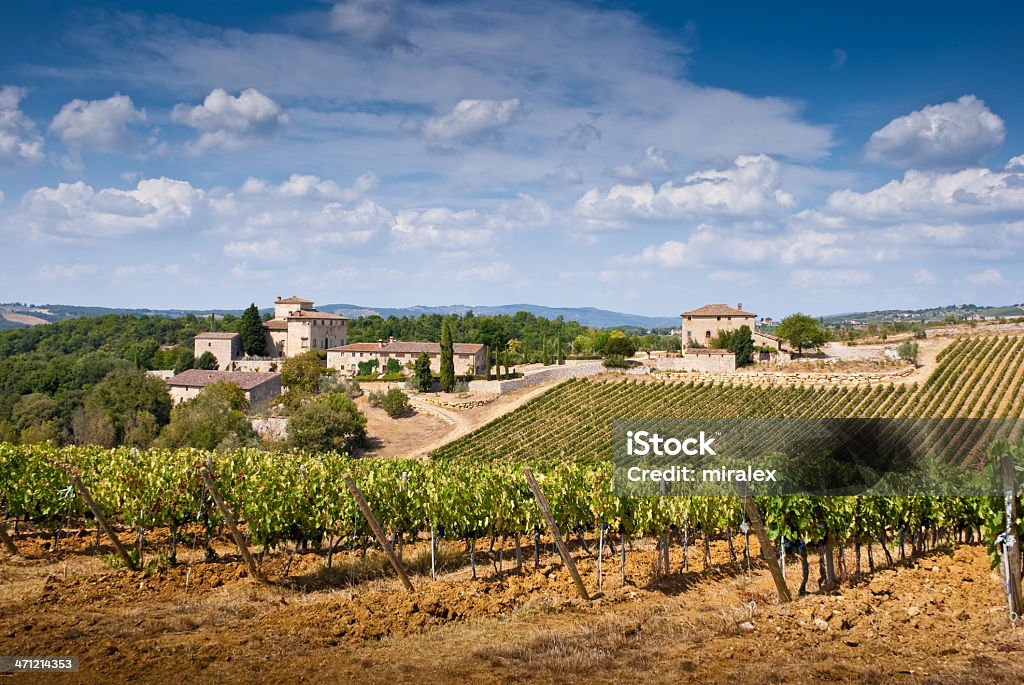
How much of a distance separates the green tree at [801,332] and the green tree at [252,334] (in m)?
60.1

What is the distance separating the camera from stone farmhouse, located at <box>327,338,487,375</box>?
70500mm

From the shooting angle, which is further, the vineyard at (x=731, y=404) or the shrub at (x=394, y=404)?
the shrub at (x=394, y=404)

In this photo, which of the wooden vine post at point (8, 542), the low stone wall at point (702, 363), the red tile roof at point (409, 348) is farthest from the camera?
the red tile roof at point (409, 348)

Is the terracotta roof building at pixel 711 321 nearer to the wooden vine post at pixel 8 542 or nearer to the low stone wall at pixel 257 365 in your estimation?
the low stone wall at pixel 257 365

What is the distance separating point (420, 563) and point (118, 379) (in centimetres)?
5130

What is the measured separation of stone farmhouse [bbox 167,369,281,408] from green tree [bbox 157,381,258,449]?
545 centimetres

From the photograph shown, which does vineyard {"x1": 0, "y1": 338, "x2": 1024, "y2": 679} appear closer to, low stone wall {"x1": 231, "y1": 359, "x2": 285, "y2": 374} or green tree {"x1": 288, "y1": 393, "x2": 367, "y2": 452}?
green tree {"x1": 288, "y1": 393, "x2": 367, "y2": 452}

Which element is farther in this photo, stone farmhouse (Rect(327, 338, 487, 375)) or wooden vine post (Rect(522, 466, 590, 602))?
stone farmhouse (Rect(327, 338, 487, 375))

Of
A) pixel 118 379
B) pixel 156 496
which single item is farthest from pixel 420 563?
pixel 118 379

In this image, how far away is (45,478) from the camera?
13008mm

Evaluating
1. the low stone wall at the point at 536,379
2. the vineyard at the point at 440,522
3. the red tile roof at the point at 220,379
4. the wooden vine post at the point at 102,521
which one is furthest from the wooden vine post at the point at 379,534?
the low stone wall at the point at 536,379

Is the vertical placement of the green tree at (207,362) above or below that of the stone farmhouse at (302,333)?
below

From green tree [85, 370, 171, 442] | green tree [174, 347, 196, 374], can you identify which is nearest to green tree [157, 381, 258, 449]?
green tree [85, 370, 171, 442]

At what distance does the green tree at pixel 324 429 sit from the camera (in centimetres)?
4056
